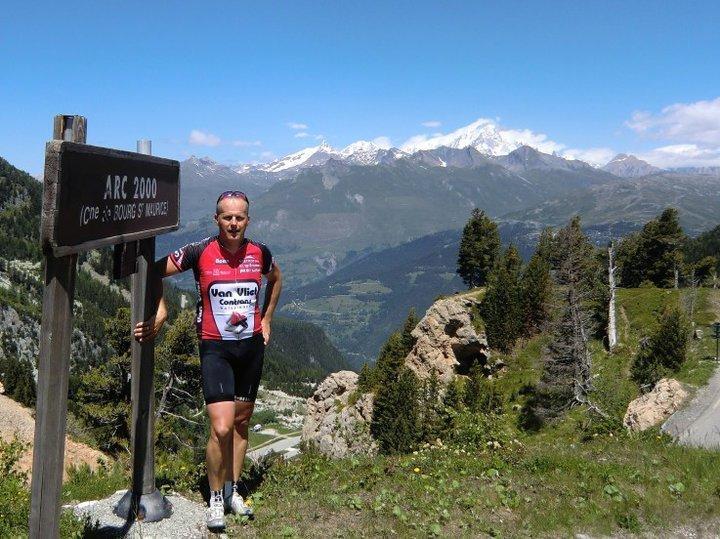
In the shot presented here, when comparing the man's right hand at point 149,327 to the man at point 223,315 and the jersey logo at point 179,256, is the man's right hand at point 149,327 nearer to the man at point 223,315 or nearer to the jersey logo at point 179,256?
the man at point 223,315

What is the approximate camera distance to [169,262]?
19.0 ft

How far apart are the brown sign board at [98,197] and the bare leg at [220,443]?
2068 millimetres

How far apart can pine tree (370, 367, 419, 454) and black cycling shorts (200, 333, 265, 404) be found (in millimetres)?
30066

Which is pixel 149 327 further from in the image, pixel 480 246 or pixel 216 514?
pixel 480 246

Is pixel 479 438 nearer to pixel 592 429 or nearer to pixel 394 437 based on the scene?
pixel 592 429

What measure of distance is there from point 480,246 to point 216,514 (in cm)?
6255

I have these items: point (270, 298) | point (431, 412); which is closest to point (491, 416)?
point (270, 298)

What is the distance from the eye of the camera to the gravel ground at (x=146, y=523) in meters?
5.49

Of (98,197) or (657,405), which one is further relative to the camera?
(657,405)

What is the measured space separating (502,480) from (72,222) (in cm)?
632

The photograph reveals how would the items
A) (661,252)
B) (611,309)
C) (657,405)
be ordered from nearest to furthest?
(657,405) < (611,309) < (661,252)

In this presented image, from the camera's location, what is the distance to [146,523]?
5758 millimetres

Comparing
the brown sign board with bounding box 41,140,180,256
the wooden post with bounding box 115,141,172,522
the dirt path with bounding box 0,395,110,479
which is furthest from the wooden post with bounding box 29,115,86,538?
the dirt path with bounding box 0,395,110,479

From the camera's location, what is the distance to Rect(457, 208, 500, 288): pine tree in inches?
2601
